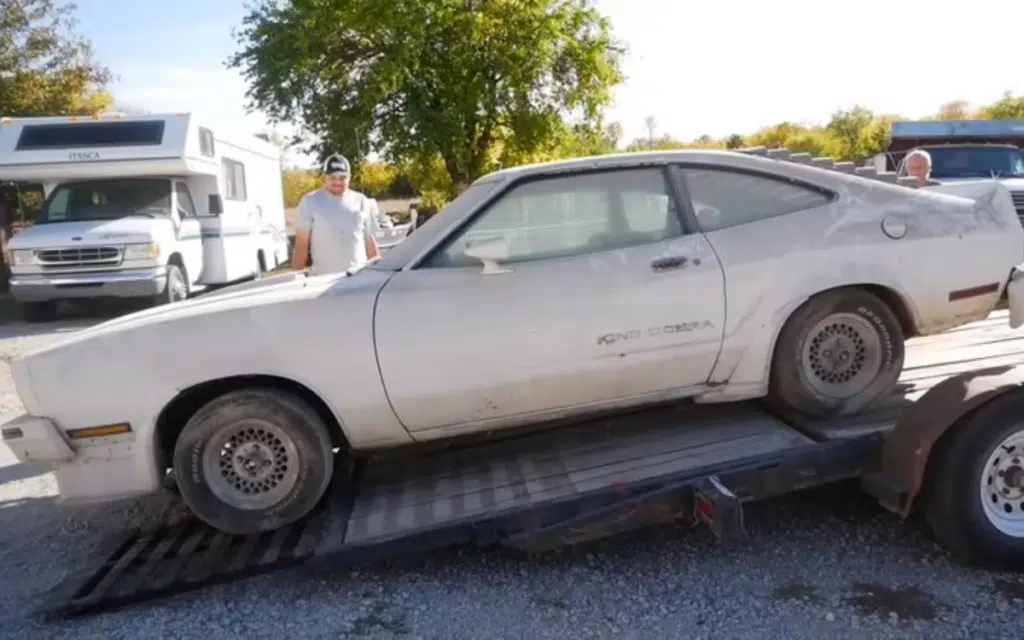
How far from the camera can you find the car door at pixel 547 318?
12.5 feet

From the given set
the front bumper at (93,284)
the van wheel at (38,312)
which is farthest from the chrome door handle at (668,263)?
the van wheel at (38,312)

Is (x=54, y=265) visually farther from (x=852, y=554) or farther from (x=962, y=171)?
(x=962, y=171)

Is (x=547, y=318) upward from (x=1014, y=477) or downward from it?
upward

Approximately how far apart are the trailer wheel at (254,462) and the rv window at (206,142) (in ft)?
31.7

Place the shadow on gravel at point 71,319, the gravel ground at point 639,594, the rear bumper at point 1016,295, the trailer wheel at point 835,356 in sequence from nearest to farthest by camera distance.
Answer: the gravel ground at point 639,594
the trailer wheel at point 835,356
the rear bumper at point 1016,295
the shadow on gravel at point 71,319

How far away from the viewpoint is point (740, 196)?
Answer: 164 inches

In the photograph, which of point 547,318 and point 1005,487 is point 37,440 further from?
point 1005,487

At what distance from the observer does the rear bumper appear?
13.8 ft

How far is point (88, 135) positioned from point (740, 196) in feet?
34.4

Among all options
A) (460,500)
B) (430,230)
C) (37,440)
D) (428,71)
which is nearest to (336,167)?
(430,230)

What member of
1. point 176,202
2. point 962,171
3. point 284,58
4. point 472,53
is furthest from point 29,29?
point 962,171

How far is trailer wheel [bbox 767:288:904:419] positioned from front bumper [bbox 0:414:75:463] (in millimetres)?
Result: 3278

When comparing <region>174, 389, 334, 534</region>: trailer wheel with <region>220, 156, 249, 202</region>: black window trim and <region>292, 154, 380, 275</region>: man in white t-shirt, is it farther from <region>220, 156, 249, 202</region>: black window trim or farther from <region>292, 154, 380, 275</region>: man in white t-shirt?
<region>220, 156, 249, 202</region>: black window trim

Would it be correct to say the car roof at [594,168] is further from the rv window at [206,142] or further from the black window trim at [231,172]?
the black window trim at [231,172]
